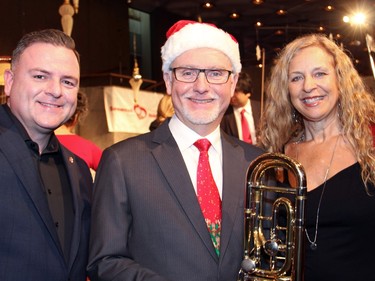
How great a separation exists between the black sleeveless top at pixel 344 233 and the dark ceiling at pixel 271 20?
Answer: 24.6ft

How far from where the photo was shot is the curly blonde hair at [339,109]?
8.70 feet

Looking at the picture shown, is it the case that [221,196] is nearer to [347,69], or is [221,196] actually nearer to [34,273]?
[34,273]

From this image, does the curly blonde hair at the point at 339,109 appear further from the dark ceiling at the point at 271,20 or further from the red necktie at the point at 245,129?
the dark ceiling at the point at 271,20

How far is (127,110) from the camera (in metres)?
9.41

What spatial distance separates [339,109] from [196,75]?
859 mm

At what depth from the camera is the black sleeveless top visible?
2459 mm

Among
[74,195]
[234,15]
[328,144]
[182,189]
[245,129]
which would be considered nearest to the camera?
[182,189]

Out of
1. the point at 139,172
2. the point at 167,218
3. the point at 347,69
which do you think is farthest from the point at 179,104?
the point at 347,69

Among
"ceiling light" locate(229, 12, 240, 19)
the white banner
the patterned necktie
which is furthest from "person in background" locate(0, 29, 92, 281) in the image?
"ceiling light" locate(229, 12, 240, 19)

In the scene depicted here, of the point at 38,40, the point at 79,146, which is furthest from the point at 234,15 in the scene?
the point at 38,40

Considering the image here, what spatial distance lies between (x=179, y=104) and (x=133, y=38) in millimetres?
12471

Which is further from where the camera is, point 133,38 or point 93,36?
point 133,38

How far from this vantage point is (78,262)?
2219 millimetres

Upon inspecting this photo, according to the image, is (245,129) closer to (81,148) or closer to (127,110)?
(81,148)
